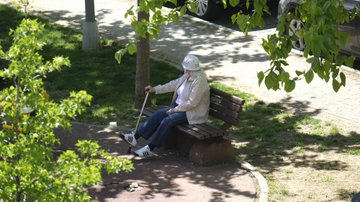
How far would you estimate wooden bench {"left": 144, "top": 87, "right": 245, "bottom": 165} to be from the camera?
992 cm

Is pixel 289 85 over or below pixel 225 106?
over

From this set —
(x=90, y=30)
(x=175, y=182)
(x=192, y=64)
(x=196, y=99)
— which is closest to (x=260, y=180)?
(x=175, y=182)

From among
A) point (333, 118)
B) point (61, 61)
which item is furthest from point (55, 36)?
point (61, 61)

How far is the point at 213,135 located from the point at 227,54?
5436 millimetres

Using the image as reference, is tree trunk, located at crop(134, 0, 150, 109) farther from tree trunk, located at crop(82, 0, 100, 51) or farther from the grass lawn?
tree trunk, located at crop(82, 0, 100, 51)

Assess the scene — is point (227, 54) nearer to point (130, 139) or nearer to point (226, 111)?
point (226, 111)

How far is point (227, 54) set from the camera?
15.1 meters

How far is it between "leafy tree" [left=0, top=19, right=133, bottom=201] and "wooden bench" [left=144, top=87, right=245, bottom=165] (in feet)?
12.3

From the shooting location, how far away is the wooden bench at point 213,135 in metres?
9.92

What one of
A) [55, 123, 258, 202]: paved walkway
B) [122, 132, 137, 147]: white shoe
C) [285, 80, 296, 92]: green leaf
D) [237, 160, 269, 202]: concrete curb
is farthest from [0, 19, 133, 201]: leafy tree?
[122, 132, 137, 147]: white shoe

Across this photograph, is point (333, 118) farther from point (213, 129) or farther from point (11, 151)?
point (11, 151)

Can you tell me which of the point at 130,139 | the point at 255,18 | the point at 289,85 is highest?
the point at 255,18

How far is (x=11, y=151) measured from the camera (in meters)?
5.76

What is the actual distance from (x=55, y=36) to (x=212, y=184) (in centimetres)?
802
